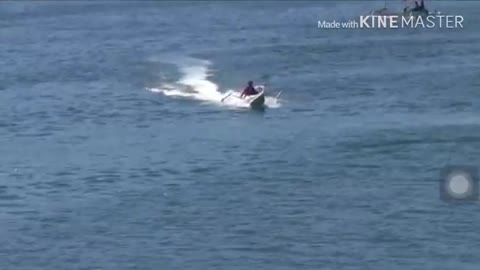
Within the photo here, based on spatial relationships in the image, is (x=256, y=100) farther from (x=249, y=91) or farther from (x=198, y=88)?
(x=198, y=88)

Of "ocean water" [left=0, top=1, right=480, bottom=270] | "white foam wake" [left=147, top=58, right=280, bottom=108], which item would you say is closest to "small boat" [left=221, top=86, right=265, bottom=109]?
"white foam wake" [left=147, top=58, right=280, bottom=108]

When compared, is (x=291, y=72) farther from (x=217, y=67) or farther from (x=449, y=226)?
(x=449, y=226)

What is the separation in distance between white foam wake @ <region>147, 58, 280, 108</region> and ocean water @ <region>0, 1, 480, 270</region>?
7.6 inches

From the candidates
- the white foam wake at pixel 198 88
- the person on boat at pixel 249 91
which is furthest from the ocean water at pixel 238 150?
the person on boat at pixel 249 91

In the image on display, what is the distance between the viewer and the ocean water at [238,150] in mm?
37625

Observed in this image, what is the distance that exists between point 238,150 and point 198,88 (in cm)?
1406

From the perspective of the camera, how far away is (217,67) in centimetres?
6869

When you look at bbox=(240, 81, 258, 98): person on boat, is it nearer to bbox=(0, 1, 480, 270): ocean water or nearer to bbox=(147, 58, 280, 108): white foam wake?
bbox=(147, 58, 280, 108): white foam wake

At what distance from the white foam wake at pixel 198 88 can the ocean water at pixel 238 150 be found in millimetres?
193

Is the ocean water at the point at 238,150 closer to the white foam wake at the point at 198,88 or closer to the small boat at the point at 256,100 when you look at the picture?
the white foam wake at the point at 198,88

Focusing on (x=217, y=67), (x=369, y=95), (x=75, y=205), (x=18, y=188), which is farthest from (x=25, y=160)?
(x=217, y=67)

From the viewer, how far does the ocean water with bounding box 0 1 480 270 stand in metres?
37.6

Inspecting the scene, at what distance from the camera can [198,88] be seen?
6306 centimetres

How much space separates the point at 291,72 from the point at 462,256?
3208cm
